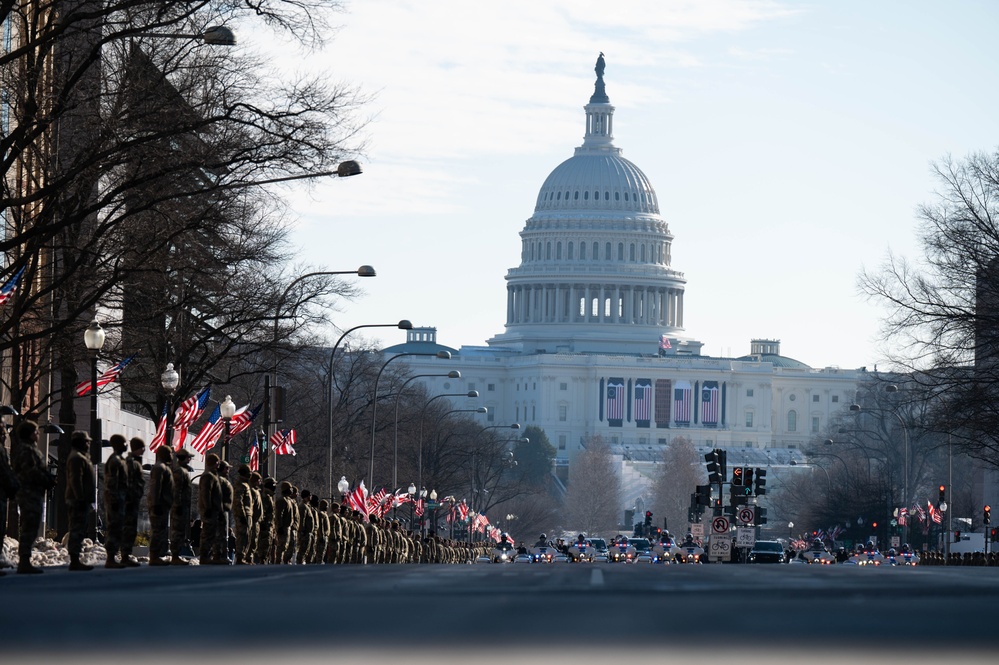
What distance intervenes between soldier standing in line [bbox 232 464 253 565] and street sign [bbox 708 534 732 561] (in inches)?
1211

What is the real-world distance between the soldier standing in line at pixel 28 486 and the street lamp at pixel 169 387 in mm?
15274

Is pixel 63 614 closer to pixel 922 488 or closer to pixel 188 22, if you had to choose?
pixel 188 22

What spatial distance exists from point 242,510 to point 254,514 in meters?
0.95

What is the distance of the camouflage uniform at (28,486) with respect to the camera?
77.2 ft

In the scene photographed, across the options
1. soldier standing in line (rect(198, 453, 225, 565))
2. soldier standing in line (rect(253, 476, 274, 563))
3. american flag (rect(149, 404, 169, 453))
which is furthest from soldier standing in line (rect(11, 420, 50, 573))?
american flag (rect(149, 404, 169, 453))

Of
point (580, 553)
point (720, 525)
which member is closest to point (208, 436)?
point (720, 525)

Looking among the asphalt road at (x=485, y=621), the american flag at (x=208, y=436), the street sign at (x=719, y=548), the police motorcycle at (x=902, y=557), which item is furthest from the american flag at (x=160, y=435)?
the police motorcycle at (x=902, y=557)

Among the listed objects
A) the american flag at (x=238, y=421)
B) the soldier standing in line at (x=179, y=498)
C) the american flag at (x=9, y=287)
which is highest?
the american flag at (x=9, y=287)

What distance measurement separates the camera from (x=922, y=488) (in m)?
159

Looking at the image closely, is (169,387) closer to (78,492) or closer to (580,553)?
(78,492)

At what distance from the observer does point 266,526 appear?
34.1 meters

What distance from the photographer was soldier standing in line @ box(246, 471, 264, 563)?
3238 cm

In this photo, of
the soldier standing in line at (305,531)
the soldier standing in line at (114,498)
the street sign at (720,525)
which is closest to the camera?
the soldier standing in line at (114,498)

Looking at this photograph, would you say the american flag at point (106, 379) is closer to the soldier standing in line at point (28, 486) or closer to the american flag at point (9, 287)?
the american flag at point (9, 287)
